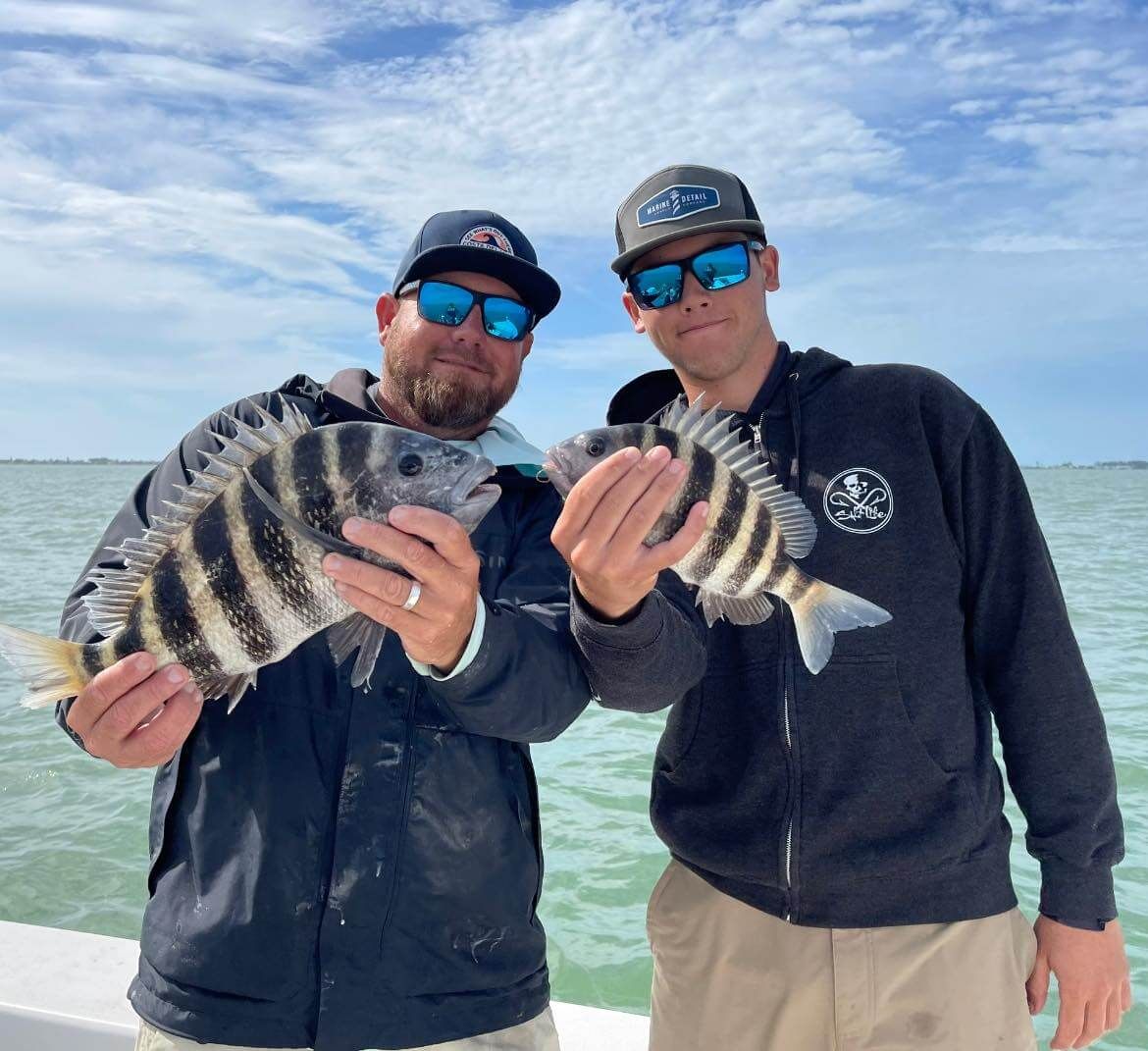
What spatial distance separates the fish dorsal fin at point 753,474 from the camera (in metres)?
2.55

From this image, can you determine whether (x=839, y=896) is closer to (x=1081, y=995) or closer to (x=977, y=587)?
(x=1081, y=995)

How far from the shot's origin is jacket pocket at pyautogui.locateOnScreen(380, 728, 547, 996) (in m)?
2.26

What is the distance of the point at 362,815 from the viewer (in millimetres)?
2295

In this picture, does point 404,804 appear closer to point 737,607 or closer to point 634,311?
point 737,607

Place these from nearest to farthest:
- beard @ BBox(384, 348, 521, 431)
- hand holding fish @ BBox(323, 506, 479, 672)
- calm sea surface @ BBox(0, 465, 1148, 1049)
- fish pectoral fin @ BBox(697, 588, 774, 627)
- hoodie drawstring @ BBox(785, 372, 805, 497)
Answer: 1. hand holding fish @ BBox(323, 506, 479, 672)
2. fish pectoral fin @ BBox(697, 588, 774, 627)
3. hoodie drawstring @ BBox(785, 372, 805, 497)
4. beard @ BBox(384, 348, 521, 431)
5. calm sea surface @ BBox(0, 465, 1148, 1049)

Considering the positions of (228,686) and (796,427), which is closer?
(228,686)

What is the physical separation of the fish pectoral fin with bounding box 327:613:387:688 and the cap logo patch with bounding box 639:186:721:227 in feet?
5.51

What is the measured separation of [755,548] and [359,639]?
1.09m

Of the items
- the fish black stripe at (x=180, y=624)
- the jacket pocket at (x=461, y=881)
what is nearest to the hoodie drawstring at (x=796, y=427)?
the jacket pocket at (x=461, y=881)

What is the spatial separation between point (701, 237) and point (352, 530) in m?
1.71

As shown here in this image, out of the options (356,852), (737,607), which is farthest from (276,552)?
(737,607)

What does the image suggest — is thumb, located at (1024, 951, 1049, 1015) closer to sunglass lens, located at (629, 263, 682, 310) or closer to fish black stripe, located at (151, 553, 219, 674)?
sunglass lens, located at (629, 263, 682, 310)

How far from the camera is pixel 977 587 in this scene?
2.67 meters

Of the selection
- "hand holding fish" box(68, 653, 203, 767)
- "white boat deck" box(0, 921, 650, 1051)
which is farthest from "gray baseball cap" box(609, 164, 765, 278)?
"white boat deck" box(0, 921, 650, 1051)
